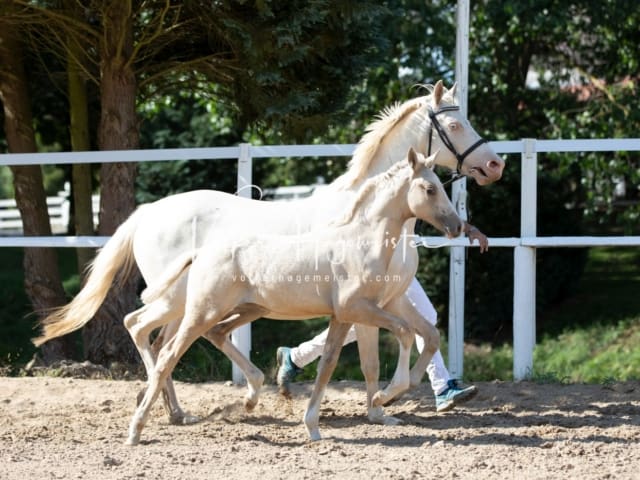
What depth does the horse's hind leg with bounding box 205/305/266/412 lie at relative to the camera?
5941 millimetres

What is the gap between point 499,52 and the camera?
45.7 feet

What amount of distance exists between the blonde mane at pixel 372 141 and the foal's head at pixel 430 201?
729 millimetres

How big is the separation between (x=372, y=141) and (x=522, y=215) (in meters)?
1.82

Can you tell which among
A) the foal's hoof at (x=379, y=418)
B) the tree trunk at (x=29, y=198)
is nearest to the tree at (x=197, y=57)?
the tree trunk at (x=29, y=198)

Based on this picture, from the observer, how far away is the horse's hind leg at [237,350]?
234 inches

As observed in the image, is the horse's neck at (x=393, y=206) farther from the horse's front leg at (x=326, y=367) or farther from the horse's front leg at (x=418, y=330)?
the horse's front leg at (x=326, y=367)

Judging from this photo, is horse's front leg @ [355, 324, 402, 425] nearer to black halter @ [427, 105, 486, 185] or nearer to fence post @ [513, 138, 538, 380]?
black halter @ [427, 105, 486, 185]

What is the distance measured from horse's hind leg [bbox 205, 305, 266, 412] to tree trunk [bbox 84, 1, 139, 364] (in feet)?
8.35

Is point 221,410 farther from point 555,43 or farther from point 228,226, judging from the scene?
point 555,43

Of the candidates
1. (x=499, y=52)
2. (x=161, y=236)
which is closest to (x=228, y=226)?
(x=161, y=236)

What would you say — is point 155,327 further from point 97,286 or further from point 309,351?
point 309,351

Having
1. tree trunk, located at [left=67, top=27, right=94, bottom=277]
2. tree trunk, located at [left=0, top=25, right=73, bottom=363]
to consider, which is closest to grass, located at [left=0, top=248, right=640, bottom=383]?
tree trunk, located at [left=0, top=25, right=73, bottom=363]

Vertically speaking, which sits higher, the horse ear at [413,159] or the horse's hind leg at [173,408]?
the horse ear at [413,159]

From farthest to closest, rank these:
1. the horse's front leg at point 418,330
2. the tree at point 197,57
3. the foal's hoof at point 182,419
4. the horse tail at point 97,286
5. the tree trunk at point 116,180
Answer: the tree trunk at point 116,180 → the tree at point 197,57 → the horse tail at point 97,286 → the foal's hoof at point 182,419 → the horse's front leg at point 418,330
